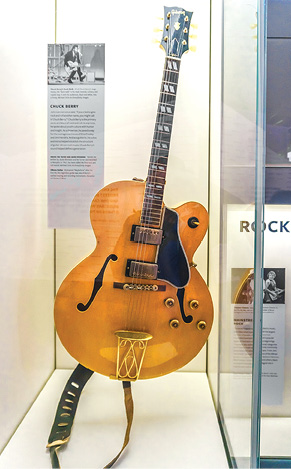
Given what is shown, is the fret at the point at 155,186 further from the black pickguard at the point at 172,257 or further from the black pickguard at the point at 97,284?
the black pickguard at the point at 97,284

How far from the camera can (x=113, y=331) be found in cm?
106

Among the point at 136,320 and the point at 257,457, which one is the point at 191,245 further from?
the point at 257,457

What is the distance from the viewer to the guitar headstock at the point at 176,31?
106 cm

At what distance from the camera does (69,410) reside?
1.08 metres

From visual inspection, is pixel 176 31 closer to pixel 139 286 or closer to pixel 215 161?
pixel 215 161

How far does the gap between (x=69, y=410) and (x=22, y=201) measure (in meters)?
0.56

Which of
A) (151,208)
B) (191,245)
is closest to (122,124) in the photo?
(151,208)

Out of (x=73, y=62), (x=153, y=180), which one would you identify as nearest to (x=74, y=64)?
(x=73, y=62)

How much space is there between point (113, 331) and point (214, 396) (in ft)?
1.38

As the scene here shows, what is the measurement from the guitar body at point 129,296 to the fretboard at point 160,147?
2 cm

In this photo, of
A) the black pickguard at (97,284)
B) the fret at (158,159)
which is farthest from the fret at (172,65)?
the black pickguard at (97,284)

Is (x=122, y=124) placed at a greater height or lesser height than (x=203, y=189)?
greater

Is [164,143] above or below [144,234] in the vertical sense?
above

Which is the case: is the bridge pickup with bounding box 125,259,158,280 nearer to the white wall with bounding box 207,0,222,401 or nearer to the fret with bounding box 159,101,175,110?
the white wall with bounding box 207,0,222,401
